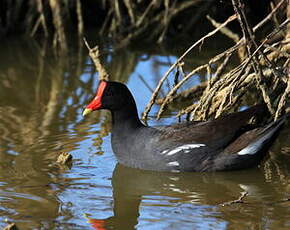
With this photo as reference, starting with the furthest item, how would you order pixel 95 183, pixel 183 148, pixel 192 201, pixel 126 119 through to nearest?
pixel 126 119 < pixel 183 148 < pixel 95 183 < pixel 192 201

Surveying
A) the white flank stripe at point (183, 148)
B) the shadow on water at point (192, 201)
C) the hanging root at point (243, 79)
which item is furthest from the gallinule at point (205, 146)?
the hanging root at point (243, 79)

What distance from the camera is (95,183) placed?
7.22m

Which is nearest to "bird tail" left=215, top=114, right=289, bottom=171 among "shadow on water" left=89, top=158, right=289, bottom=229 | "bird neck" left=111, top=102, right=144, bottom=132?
"shadow on water" left=89, top=158, right=289, bottom=229

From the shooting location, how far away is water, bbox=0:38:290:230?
246 inches

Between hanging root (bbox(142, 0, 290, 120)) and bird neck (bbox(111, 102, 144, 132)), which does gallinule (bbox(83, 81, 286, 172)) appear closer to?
bird neck (bbox(111, 102, 144, 132))

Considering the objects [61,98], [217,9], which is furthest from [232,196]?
[217,9]

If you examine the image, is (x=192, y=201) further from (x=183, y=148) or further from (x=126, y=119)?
(x=126, y=119)

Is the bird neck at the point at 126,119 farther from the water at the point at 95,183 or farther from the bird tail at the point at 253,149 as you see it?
the bird tail at the point at 253,149

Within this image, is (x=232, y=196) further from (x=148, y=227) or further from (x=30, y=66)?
(x=30, y=66)

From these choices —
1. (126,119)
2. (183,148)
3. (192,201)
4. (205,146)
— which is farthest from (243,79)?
(192,201)

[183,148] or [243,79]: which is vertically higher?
[243,79]

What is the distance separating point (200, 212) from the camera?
6.38 metres

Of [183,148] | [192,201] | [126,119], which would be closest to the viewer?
[192,201]

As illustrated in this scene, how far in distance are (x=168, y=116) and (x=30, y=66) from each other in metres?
3.43
